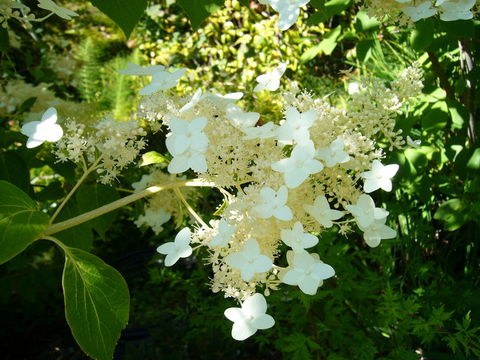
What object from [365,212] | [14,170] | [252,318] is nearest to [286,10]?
[365,212]

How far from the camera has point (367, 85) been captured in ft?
2.35

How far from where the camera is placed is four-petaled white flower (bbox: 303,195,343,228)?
56cm

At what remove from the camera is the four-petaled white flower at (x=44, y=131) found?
649 mm

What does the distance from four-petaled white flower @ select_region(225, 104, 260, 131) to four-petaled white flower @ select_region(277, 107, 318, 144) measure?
5 centimetres

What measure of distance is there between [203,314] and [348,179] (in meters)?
1.07

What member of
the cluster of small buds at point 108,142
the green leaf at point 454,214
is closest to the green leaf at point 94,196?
the cluster of small buds at point 108,142

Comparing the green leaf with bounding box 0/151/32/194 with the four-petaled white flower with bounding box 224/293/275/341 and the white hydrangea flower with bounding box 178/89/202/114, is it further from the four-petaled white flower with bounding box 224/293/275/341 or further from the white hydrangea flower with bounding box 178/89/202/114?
the four-petaled white flower with bounding box 224/293/275/341

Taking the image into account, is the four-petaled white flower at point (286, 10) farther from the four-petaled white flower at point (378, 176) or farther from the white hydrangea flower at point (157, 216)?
the white hydrangea flower at point (157, 216)

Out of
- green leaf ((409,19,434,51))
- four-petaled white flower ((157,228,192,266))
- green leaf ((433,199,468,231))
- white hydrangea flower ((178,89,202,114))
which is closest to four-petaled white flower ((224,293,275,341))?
four-petaled white flower ((157,228,192,266))

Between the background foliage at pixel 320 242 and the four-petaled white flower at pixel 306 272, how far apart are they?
39 cm

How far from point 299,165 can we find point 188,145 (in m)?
0.12

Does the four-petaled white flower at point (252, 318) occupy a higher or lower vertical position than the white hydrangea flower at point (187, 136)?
lower

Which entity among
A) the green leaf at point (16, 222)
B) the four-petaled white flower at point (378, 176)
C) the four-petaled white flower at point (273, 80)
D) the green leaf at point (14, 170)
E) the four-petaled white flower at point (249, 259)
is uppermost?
the four-petaled white flower at point (273, 80)

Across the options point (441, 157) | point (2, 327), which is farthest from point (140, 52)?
point (441, 157)
